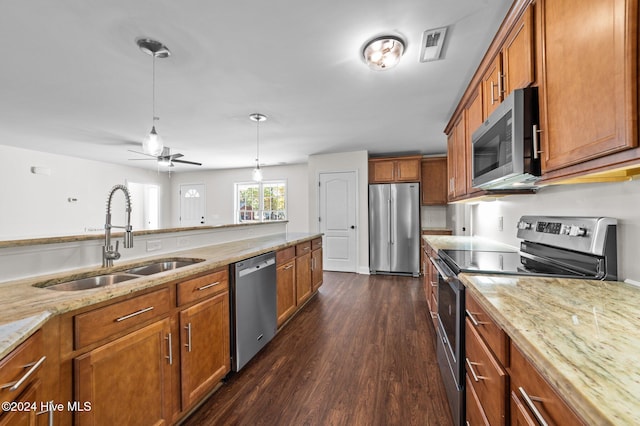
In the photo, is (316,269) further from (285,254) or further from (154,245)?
(154,245)

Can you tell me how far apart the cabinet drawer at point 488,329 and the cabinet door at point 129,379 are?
1.49 metres

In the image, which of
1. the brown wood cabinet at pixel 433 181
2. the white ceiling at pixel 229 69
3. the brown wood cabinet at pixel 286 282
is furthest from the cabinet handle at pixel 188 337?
the brown wood cabinet at pixel 433 181

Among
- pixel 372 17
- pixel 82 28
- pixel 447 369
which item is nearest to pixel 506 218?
pixel 447 369

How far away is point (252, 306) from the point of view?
82.1 inches

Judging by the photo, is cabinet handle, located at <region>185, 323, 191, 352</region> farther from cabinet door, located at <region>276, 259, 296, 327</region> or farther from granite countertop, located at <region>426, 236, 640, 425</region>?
granite countertop, located at <region>426, 236, 640, 425</region>

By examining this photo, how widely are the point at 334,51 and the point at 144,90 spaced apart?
191 centimetres

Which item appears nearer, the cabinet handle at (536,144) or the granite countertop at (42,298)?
the granite countertop at (42,298)

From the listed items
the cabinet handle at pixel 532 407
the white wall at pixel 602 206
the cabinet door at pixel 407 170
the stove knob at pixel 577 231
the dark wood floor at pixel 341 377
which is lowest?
the dark wood floor at pixel 341 377

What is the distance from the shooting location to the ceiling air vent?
1.76 metres

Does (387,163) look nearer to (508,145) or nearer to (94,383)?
(508,145)

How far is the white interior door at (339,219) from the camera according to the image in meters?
5.22

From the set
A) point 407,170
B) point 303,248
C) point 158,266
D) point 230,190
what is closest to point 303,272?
point 303,248

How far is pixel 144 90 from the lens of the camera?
2570 millimetres

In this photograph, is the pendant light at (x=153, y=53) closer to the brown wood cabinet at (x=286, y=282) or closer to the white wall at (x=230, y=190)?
the brown wood cabinet at (x=286, y=282)
